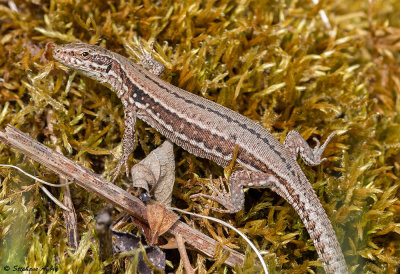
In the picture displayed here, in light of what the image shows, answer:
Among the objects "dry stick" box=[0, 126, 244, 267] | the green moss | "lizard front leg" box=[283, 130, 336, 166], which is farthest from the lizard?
"dry stick" box=[0, 126, 244, 267]

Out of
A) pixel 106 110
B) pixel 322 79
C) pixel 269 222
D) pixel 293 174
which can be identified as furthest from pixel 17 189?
pixel 322 79

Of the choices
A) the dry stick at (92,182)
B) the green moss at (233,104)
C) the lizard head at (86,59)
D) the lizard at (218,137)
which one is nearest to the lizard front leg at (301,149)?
the lizard at (218,137)

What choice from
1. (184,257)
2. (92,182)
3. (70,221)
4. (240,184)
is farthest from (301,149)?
(70,221)

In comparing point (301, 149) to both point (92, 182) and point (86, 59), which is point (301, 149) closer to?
point (92, 182)

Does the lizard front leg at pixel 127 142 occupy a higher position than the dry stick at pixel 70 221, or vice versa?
the lizard front leg at pixel 127 142

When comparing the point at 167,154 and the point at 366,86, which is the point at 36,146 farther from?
the point at 366,86

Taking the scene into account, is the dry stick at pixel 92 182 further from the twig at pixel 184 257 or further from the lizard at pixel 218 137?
the lizard at pixel 218 137

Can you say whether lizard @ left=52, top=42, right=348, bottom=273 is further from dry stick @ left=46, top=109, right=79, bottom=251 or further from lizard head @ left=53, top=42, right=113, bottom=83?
dry stick @ left=46, top=109, right=79, bottom=251
